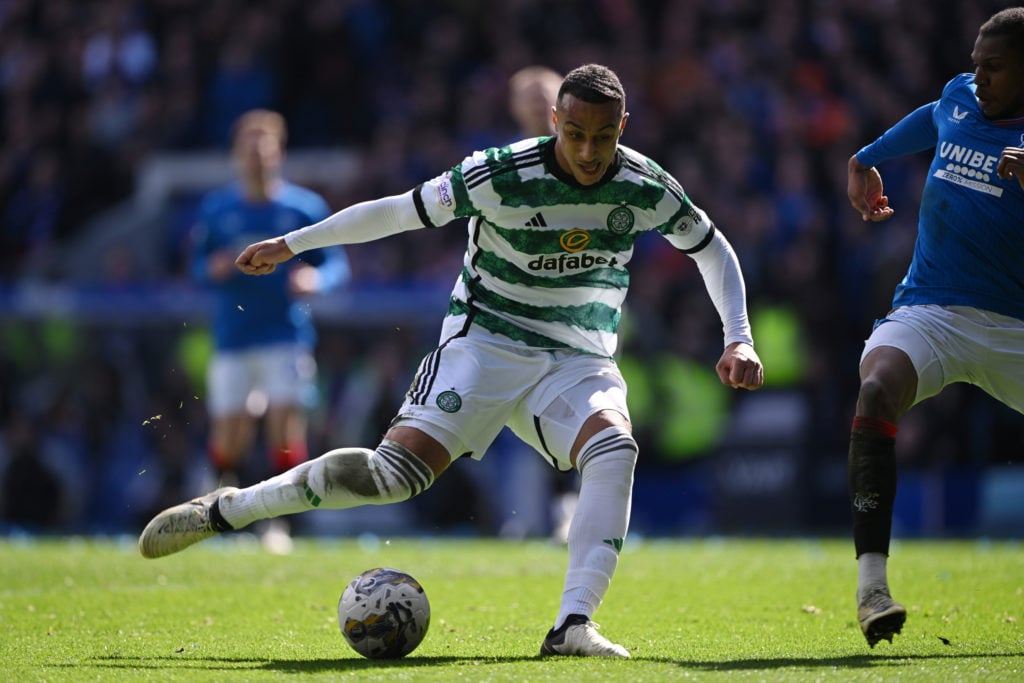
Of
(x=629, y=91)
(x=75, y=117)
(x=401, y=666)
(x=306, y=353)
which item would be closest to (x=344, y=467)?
(x=401, y=666)

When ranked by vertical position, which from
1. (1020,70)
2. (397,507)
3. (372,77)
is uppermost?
(372,77)

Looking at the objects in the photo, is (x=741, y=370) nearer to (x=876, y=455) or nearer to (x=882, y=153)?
(x=876, y=455)

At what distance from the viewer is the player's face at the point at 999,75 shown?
230 inches

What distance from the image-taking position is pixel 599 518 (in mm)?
5777

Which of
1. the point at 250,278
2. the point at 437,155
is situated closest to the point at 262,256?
the point at 250,278

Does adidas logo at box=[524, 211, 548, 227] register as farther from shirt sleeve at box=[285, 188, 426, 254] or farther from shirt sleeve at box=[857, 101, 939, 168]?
shirt sleeve at box=[857, 101, 939, 168]

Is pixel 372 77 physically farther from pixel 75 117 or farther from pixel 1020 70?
pixel 1020 70

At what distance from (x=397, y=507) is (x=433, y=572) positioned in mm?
5857

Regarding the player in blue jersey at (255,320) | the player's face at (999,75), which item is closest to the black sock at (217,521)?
the player's face at (999,75)

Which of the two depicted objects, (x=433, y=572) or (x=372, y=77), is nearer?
(x=433, y=572)

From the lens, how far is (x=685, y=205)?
6.18 m

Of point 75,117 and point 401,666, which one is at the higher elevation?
point 75,117

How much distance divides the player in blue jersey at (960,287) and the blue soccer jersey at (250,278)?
591 cm

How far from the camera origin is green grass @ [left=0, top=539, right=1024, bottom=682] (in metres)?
5.27
